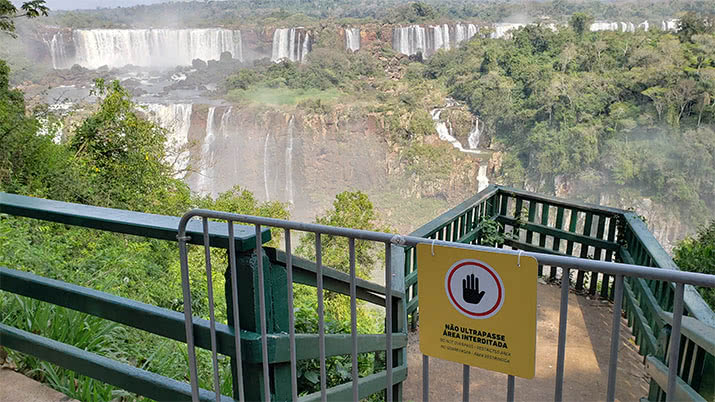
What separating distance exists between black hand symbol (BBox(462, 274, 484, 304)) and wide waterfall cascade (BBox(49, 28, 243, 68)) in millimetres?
57449

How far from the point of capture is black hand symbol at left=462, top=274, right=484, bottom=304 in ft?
4.23

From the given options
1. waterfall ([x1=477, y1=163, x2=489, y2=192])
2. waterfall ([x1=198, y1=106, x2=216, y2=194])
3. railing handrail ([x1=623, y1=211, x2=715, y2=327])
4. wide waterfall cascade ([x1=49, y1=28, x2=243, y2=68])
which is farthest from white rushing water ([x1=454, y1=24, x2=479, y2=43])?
railing handrail ([x1=623, y1=211, x2=715, y2=327])

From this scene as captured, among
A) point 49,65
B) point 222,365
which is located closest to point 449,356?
point 222,365

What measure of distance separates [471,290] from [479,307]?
0.13 feet

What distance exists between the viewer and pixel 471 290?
130cm

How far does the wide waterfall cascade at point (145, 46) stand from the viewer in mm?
53188

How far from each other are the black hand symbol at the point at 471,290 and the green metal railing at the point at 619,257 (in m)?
0.64

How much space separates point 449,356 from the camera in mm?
1354

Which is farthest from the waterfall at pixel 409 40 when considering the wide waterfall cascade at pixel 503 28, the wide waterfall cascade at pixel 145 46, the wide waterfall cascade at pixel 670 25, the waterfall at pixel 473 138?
the wide waterfall cascade at pixel 670 25

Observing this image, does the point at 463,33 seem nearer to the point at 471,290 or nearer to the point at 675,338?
the point at 471,290

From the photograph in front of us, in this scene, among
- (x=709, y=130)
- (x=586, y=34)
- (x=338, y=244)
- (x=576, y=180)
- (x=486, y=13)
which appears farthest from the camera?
(x=486, y=13)

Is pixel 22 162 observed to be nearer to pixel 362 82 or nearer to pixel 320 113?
pixel 320 113

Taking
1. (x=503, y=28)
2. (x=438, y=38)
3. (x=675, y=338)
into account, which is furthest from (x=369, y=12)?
(x=675, y=338)

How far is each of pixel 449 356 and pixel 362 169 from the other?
51.4m
